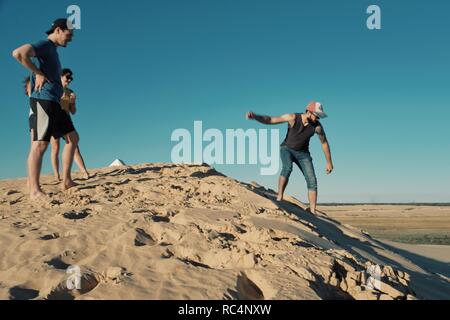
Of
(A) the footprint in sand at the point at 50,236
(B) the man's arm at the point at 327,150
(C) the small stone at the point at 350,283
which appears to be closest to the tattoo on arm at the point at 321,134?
(B) the man's arm at the point at 327,150

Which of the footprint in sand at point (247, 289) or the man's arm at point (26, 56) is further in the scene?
the man's arm at point (26, 56)

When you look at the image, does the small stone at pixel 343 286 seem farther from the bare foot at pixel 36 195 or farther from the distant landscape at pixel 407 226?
the distant landscape at pixel 407 226

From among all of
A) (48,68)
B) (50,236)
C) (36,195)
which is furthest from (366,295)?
(48,68)

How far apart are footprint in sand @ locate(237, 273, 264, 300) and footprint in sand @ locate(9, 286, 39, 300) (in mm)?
1333

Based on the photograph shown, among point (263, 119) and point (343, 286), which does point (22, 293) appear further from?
point (263, 119)

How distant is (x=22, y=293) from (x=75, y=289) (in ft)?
1.09

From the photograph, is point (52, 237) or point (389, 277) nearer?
point (389, 277)

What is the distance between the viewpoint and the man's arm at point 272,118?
5422 mm

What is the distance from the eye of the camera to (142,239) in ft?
11.3

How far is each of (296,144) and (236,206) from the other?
1685mm

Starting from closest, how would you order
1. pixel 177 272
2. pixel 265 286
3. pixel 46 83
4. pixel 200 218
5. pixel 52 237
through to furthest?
pixel 265 286 < pixel 177 272 < pixel 52 237 < pixel 200 218 < pixel 46 83
